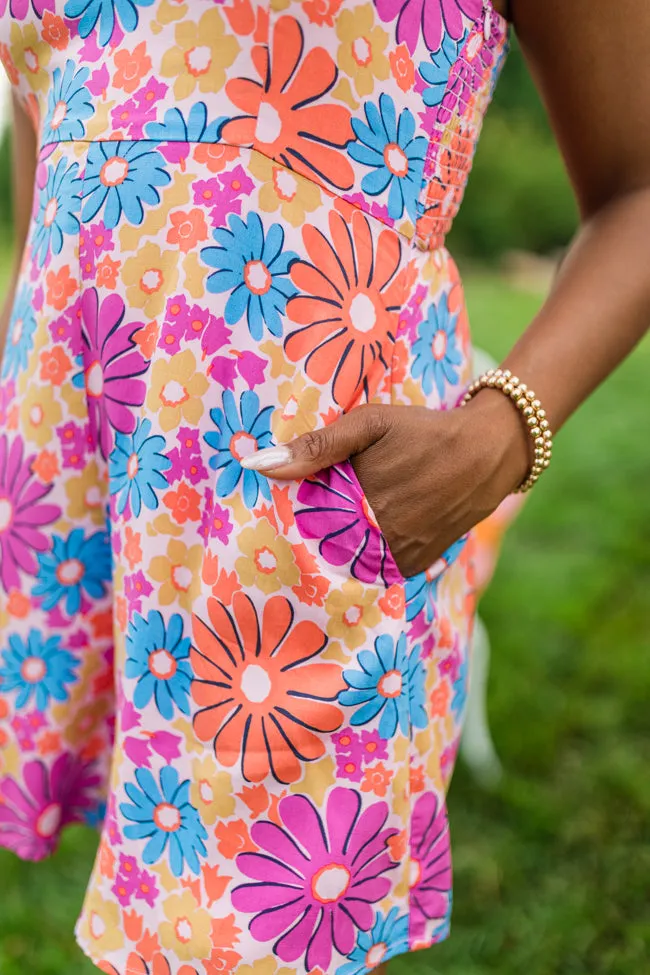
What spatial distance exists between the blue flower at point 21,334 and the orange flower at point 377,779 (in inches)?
22.8

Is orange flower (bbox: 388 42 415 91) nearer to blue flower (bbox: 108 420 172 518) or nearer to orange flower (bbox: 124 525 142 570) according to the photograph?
blue flower (bbox: 108 420 172 518)

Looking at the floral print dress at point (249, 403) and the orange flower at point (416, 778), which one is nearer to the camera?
the floral print dress at point (249, 403)

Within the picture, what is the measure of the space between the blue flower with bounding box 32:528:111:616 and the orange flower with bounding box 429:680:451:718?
40cm

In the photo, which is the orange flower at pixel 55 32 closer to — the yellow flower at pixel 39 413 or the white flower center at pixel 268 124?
the white flower center at pixel 268 124

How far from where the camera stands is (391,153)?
0.88 metres

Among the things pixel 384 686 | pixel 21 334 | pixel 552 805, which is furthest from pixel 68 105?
pixel 552 805

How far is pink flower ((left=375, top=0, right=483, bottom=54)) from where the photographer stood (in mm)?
853

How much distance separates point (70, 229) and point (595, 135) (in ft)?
1.89

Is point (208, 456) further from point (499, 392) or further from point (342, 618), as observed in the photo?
point (499, 392)

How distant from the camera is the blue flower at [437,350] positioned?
0.96m

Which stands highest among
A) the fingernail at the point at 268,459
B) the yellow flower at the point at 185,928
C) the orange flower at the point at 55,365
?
the fingernail at the point at 268,459

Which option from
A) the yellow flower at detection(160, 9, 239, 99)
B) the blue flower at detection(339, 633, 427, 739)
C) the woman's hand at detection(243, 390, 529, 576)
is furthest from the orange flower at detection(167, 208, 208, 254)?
the blue flower at detection(339, 633, 427, 739)

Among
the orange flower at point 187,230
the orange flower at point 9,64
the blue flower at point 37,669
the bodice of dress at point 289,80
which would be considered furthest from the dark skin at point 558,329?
the orange flower at point 9,64

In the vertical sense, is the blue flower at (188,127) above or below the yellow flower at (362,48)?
below
